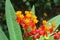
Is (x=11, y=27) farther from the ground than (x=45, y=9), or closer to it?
farther from the ground

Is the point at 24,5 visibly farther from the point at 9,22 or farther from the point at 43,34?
the point at 43,34

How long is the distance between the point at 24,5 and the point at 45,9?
1.28 feet

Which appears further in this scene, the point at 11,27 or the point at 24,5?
the point at 24,5

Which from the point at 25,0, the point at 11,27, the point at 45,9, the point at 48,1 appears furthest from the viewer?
the point at 45,9

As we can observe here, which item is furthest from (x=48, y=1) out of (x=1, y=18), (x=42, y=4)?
(x=1, y=18)

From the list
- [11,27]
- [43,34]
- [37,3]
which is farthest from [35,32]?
[37,3]

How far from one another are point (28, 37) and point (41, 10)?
2.48 m

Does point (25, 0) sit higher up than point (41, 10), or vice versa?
point (25, 0)

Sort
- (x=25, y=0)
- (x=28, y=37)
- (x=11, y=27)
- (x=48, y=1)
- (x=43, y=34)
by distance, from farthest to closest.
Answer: (x=48, y=1) → (x=25, y=0) → (x=11, y=27) → (x=28, y=37) → (x=43, y=34)

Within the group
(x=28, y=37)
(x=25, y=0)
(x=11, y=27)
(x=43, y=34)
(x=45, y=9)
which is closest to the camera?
(x=43, y=34)

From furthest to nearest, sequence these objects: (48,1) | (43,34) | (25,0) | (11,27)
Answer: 1. (48,1)
2. (25,0)
3. (11,27)
4. (43,34)

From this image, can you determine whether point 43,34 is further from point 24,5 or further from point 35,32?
point 24,5

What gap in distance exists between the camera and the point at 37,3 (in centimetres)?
380

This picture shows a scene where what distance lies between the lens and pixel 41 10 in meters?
4.11
